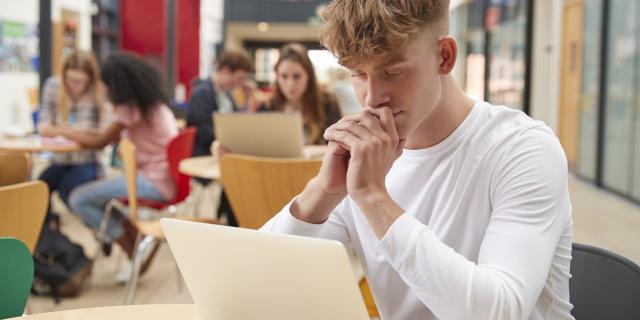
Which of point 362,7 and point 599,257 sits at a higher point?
point 362,7

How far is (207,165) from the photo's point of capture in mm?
3797

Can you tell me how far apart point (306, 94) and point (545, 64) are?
270 inches

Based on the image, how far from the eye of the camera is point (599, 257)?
1.41m

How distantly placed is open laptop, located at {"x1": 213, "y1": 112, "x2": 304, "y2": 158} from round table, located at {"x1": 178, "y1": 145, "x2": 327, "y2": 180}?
0.16m

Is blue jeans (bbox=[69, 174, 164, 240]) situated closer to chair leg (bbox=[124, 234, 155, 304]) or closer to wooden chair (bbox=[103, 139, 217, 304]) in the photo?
wooden chair (bbox=[103, 139, 217, 304])

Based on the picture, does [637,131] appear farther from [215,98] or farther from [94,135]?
[94,135]

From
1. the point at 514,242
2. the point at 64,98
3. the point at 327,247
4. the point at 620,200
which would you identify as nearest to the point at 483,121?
the point at 514,242

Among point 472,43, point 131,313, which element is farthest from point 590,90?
point 131,313

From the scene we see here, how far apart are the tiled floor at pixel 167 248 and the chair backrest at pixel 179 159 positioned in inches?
20.2

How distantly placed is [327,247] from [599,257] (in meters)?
0.77

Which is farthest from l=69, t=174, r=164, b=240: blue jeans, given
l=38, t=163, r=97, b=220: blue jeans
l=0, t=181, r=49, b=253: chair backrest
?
l=0, t=181, r=49, b=253: chair backrest

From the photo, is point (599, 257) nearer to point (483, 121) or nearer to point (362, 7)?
point (483, 121)

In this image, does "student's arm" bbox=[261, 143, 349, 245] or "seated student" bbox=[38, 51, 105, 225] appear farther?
"seated student" bbox=[38, 51, 105, 225]

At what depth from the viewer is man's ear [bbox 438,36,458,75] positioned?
120cm
